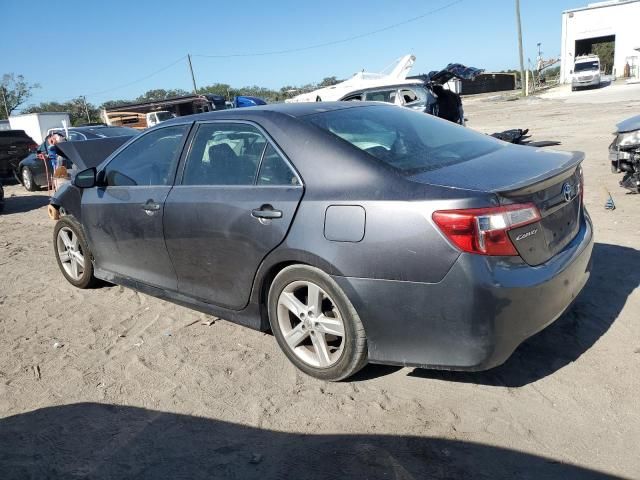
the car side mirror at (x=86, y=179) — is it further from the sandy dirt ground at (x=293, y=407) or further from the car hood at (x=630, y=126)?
the car hood at (x=630, y=126)

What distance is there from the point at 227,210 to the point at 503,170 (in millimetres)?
1639

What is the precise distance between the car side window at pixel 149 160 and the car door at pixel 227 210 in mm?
207

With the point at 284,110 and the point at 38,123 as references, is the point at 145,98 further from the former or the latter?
the point at 284,110

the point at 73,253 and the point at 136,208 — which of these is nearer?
the point at 136,208

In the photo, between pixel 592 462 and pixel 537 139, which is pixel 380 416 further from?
pixel 537 139

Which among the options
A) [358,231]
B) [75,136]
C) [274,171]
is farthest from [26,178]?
[358,231]

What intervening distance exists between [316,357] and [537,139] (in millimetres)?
12074

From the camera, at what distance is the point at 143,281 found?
4.07m

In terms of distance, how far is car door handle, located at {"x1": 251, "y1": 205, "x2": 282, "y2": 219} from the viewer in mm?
2988

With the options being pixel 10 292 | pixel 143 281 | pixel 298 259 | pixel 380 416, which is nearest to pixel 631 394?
pixel 380 416

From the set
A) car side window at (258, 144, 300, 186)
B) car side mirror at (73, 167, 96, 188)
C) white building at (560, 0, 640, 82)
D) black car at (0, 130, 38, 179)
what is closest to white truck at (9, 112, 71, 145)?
black car at (0, 130, 38, 179)

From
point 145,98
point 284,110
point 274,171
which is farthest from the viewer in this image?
point 145,98

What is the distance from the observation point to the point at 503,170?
9.08ft

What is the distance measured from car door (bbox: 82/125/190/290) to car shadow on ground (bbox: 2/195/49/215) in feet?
23.6
